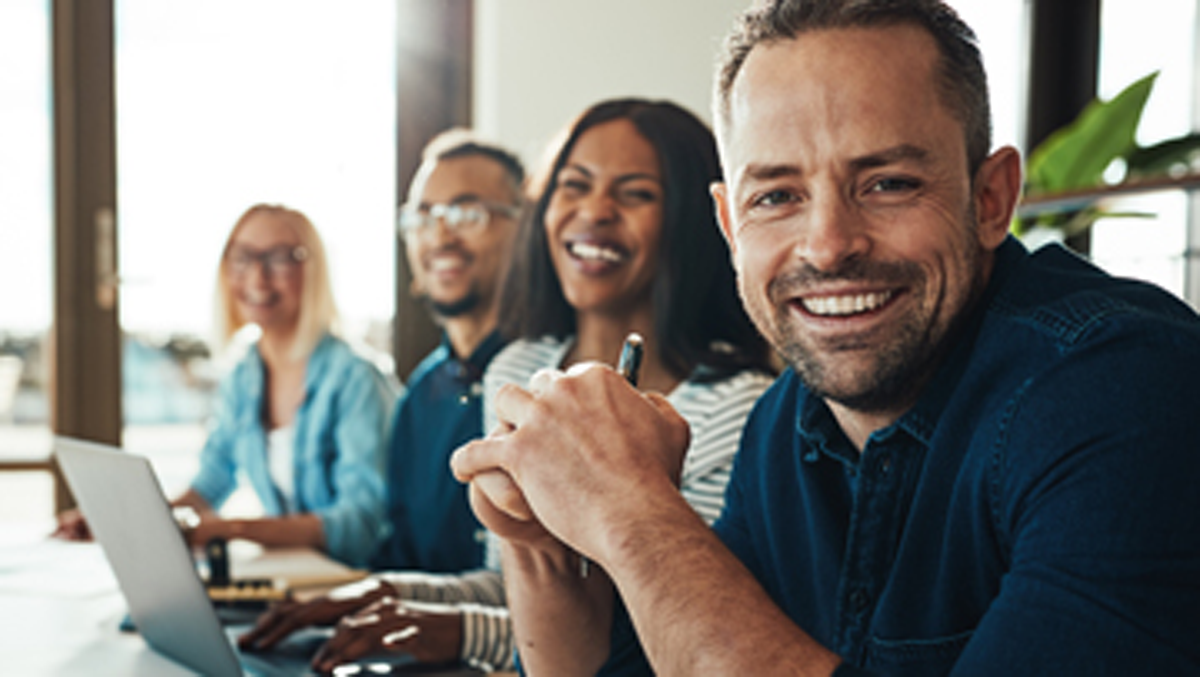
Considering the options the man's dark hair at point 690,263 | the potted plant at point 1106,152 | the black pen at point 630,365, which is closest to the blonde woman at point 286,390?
the man's dark hair at point 690,263

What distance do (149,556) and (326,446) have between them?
1.10 m

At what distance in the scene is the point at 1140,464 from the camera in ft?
1.89

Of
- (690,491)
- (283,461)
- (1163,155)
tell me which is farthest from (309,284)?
(1163,155)

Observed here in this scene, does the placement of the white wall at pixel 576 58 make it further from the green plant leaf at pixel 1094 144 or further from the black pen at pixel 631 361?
the green plant leaf at pixel 1094 144

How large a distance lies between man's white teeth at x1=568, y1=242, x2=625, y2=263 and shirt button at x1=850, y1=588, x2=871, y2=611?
0.68m

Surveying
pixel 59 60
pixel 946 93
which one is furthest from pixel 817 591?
pixel 59 60

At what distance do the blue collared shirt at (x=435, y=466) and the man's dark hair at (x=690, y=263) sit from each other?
1.21 feet

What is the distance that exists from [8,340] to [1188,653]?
3.13 m

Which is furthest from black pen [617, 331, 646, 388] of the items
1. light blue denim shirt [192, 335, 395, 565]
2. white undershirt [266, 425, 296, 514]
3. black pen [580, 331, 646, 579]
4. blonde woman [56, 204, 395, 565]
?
white undershirt [266, 425, 296, 514]

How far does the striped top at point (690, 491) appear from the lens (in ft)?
3.45

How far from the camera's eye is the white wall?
1.40 m

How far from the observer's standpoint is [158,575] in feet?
3.23

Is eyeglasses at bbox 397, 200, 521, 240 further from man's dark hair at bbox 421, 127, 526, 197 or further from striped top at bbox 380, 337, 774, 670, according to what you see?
striped top at bbox 380, 337, 774, 670

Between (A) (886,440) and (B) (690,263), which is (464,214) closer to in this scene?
(B) (690,263)
